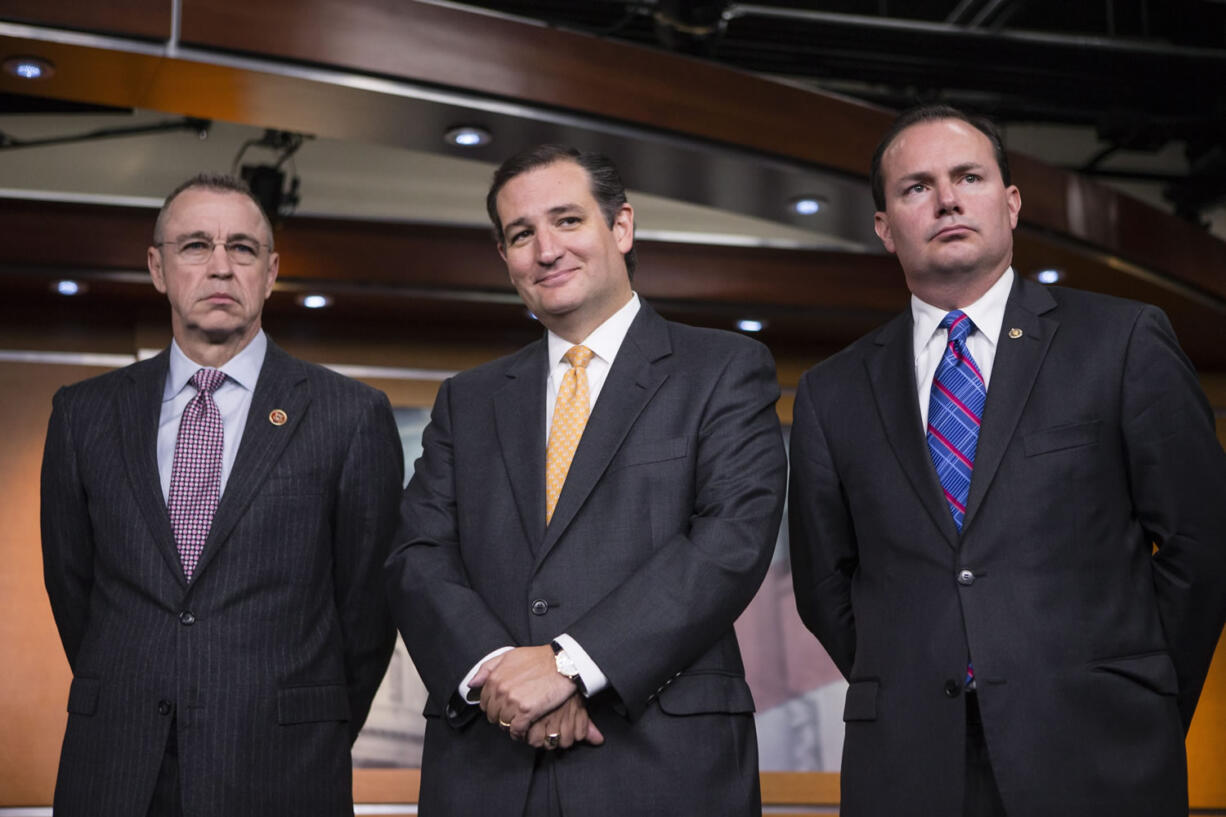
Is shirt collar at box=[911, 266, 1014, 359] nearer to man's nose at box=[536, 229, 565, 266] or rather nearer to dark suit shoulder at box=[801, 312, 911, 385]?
dark suit shoulder at box=[801, 312, 911, 385]

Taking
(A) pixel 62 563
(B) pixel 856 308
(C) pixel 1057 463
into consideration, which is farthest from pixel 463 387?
(B) pixel 856 308

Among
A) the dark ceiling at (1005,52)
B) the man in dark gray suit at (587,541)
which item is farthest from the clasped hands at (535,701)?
the dark ceiling at (1005,52)

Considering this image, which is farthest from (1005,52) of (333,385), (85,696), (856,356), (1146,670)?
(85,696)

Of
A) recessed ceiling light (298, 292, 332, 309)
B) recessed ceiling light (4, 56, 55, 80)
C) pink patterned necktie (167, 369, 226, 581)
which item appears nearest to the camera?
pink patterned necktie (167, 369, 226, 581)

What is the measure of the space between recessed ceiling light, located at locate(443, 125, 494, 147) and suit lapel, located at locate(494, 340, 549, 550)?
173 centimetres

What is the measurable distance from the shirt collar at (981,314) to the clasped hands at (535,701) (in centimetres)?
91

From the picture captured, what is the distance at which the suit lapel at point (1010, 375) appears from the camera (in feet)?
7.14

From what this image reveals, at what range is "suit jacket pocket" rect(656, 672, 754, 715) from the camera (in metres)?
2.11

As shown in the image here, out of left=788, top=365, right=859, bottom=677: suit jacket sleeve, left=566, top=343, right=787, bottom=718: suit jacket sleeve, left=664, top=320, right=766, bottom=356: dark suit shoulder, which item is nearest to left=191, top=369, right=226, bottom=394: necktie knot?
left=664, top=320, right=766, bottom=356: dark suit shoulder

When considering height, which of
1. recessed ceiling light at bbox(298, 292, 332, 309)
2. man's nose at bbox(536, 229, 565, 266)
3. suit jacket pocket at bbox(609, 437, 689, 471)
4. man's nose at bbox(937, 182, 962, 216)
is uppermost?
recessed ceiling light at bbox(298, 292, 332, 309)

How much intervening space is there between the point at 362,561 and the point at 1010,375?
51.9 inches

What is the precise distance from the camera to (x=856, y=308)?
617 cm

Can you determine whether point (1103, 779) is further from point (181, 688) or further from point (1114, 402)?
point (181, 688)

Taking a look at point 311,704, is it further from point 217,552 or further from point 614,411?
point 614,411
